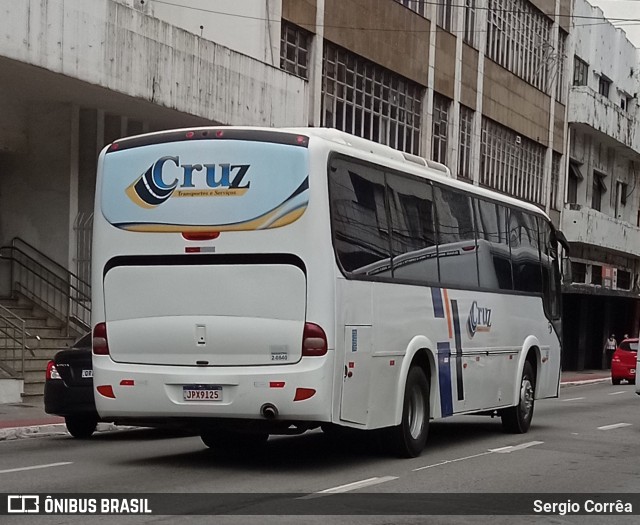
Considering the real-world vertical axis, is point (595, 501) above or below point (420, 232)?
below

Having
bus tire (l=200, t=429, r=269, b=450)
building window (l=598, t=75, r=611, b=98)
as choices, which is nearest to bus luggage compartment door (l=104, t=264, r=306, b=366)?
bus tire (l=200, t=429, r=269, b=450)

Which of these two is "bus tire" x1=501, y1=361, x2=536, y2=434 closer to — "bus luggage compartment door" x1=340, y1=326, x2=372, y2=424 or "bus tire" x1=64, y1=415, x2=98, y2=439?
"bus luggage compartment door" x1=340, y1=326, x2=372, y2=424

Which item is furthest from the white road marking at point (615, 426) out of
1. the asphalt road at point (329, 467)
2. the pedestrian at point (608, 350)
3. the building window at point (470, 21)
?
the pedestrian at point (608, 350)

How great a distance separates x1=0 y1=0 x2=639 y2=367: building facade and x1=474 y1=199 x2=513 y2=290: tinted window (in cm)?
838

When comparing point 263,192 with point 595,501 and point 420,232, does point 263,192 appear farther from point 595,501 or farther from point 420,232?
point 595,501

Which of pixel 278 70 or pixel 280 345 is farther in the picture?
pixel 278 70

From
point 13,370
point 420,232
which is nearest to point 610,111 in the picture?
point 13,370

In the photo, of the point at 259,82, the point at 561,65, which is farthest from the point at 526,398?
the point at 561,65

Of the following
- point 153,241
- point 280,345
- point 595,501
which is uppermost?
point 153,241

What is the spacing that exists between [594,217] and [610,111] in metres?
5.66

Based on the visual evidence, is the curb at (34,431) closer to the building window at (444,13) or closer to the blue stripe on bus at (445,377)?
the blue stripe on bus at (445,377)

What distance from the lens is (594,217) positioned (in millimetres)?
51562

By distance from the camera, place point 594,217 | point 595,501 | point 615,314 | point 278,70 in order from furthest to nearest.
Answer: point 615,314 < point 594,217 < point 278,70 < point 595,501

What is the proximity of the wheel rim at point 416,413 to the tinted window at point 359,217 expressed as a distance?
5.23 ft
